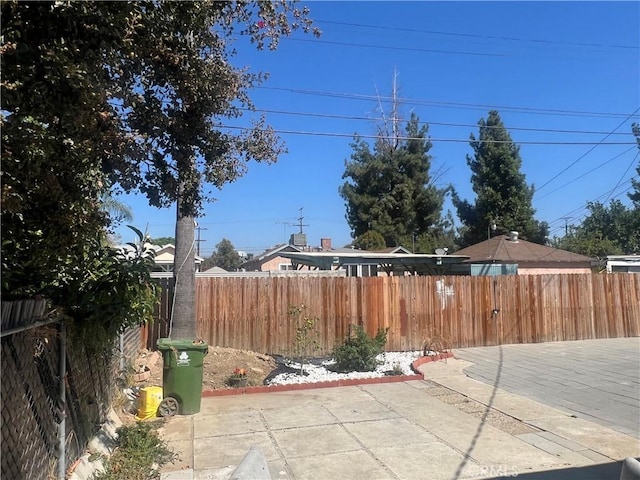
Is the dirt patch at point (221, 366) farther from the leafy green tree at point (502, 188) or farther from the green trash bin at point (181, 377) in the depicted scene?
the leafy green tree at point (502, 188)

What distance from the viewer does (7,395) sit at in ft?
11.5

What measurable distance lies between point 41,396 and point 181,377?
3.54 m

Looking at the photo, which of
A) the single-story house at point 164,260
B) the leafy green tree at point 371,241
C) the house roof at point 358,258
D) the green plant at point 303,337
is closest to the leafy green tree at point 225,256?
the single-story house at point 164,260

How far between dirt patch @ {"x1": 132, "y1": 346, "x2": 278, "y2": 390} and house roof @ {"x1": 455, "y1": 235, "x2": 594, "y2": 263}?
1441cm

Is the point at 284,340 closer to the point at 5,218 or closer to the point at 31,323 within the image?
the point at 31,323

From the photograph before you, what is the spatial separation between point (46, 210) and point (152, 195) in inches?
56.7

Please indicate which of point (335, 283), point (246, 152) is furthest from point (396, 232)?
point (246, 152)

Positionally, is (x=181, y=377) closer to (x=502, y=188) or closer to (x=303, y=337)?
(x=303, y=337)

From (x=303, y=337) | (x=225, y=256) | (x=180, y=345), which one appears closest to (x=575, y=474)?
(x=180, y=345)

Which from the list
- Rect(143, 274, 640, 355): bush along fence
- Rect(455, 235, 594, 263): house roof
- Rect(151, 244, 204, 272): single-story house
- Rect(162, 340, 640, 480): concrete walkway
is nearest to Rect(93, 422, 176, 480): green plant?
Rect(162, 340, 640, 480): concrete walkway

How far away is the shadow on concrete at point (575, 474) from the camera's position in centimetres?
520

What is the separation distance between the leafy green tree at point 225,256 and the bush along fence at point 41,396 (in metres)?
85.4

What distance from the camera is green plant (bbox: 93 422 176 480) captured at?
5148 mm

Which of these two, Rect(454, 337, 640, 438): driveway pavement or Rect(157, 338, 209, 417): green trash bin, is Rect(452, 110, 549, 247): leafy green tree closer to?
Rect(454, 337, 640, 438): driveway pavement
